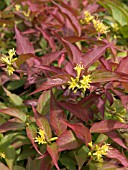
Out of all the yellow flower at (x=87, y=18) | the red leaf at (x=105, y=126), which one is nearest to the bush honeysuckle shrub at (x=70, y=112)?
the red leaf at (x=105, y=126)

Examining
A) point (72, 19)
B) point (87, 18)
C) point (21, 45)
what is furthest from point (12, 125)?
point (87, 18)

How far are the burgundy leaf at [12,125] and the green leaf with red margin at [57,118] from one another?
4.9 inches

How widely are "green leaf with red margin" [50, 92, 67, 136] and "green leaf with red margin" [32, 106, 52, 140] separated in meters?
0.02

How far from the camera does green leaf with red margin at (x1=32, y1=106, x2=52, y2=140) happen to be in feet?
3.70

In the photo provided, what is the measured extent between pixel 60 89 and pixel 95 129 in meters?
0.22

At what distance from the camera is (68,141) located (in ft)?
3.62

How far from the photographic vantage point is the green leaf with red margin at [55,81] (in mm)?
1064

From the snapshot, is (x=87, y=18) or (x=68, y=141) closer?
(x=68, y=141)

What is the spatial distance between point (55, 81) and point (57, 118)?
14 centimetres

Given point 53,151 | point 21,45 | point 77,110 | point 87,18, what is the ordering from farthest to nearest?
point 87,18 < point 21,45 < point 77,110 < point 53,151

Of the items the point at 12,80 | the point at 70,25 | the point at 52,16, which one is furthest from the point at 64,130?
the point at 52,16

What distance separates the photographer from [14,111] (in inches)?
47.1

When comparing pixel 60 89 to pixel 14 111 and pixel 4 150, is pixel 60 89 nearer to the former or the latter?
pixel 14 111

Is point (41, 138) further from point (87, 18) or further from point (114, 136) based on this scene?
point (87, 18)
